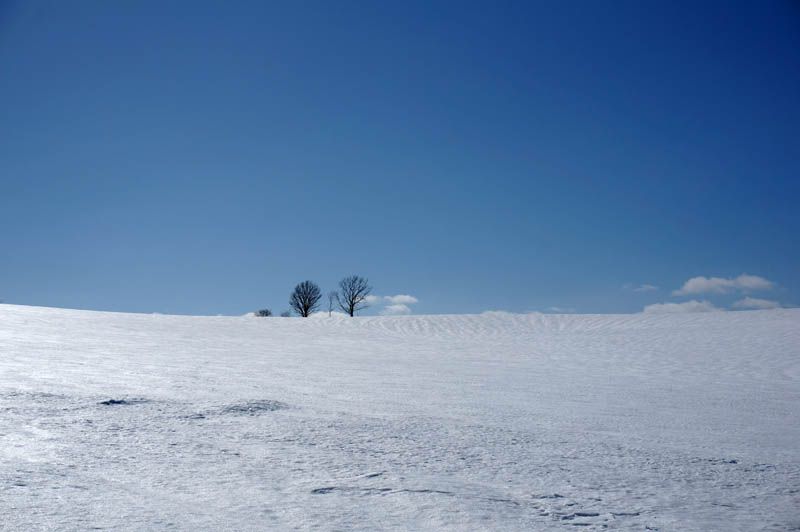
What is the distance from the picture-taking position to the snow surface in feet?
7.06

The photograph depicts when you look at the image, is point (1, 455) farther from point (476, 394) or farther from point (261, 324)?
point (261, 324)

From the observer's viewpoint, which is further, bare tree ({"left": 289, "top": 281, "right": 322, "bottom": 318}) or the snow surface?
bare tree ({"left": 289, "top": 281, "right": 322, "bottom": 318})

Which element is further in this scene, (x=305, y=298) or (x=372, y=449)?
(x=305, y=298)

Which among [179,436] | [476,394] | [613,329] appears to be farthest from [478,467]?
[613,329]

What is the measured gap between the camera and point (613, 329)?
64.5ft

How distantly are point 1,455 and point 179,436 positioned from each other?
768 millimetres

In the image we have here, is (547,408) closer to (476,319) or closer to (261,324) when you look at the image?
(261,324)

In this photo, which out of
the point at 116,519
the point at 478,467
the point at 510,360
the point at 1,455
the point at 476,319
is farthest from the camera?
the point at 476,319

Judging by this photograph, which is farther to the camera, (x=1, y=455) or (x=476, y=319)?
(x=476, y=319)

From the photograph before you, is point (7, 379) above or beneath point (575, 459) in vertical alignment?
above

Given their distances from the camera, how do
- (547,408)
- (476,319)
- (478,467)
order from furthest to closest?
1. (476,319)
2. (547,408)
3. (478,467)

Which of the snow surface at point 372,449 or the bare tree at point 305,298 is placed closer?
the snow surface at point 372,449

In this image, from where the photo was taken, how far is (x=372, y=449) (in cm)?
302

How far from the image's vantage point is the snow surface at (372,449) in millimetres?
2152
